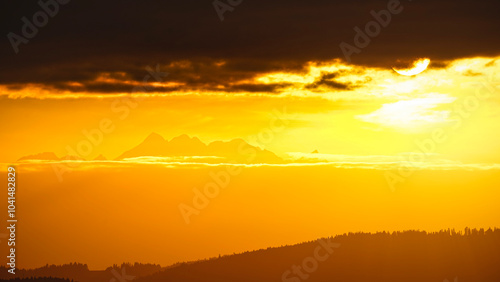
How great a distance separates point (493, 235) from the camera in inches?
7210

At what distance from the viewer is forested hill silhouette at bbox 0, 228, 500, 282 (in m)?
177

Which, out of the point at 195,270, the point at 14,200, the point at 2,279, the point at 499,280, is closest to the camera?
the point at 14,200

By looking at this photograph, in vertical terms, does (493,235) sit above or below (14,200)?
above

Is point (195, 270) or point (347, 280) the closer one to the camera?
point (347, 280)

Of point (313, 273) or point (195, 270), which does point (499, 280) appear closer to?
point (313, 273)

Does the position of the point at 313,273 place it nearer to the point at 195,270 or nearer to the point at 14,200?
the point at 195,270

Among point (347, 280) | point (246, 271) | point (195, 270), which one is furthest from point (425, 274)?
point (195, 270)

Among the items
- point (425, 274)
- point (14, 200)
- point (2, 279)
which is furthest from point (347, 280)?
point (14, 200)

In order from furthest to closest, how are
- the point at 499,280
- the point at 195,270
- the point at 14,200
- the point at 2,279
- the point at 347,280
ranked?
the point at 195,270
the point at 347,280
the point at 499,280
the point at 2,279
the point at 14,200

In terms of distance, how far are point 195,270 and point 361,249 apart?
51.7 m

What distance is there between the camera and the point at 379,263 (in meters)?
180

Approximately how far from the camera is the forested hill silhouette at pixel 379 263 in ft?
581

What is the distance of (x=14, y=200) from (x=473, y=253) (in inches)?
5734

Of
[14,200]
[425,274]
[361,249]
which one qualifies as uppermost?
[361,249]
